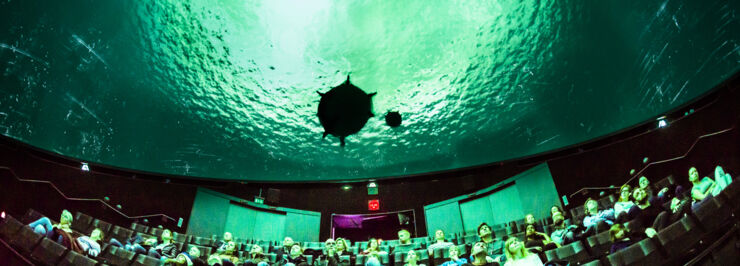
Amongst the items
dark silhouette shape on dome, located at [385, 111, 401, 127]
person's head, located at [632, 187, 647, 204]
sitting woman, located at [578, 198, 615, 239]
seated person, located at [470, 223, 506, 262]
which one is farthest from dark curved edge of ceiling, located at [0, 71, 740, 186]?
dark silhouette shape on dome, located at [385, 111, 401, 127]

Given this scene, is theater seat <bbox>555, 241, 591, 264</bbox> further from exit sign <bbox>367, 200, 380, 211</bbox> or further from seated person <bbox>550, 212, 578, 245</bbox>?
exit sign <bbox>367, 200, 380, 211</bbox>

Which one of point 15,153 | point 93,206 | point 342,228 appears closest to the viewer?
A: point 15,153

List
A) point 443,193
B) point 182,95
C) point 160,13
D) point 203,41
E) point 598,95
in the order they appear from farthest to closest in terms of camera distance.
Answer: point 443,193 → point 598,95 → point 182,95 → point 203,41 → point 160,13

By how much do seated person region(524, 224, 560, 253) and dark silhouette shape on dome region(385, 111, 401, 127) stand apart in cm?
262

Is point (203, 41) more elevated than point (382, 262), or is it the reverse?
point (203, 41)

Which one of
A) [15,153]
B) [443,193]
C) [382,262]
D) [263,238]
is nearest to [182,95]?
[382,262]

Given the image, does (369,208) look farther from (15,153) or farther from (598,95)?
(15,153)

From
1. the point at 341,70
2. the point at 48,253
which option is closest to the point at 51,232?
the point at 48,253

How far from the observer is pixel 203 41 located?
4527 mm

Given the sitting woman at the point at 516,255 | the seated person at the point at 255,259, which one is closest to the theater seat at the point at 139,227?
the seated person at the point at 255,259

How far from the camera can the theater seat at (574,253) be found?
15.5 feet

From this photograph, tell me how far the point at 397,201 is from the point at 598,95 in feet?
→ 25.8

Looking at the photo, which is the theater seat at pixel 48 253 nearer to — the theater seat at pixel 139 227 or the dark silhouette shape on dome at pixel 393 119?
the dark silhouette shape on dome at pixel 393 119

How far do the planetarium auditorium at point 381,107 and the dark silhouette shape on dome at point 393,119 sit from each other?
0.15 ft
